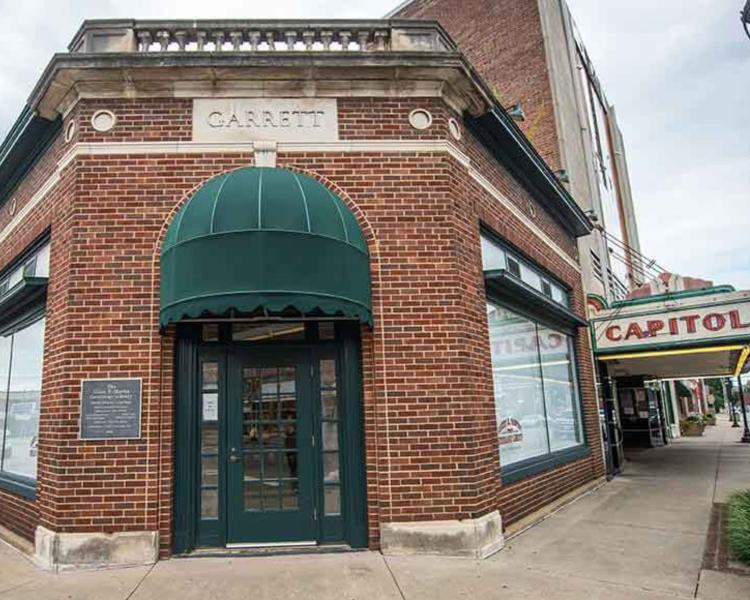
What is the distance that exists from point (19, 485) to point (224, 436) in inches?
121

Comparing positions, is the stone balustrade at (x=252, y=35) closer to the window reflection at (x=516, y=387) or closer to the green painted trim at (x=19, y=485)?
the window reflection at (x=516, y=387)

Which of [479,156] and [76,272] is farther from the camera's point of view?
[479,156]

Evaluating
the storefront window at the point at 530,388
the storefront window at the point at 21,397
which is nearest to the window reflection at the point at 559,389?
the storefront window at the point at 530,388

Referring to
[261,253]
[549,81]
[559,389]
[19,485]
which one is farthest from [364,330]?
[549,81]

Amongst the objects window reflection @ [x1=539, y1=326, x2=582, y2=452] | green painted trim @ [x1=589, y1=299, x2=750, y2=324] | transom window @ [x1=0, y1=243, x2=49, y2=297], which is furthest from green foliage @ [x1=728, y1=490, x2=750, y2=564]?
transom window @ [x1=0, y1=243, x2=49, y2=297]

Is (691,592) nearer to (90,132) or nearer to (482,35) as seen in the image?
(90,132)

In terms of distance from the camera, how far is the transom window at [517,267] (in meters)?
8.37

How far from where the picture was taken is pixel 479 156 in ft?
26.9

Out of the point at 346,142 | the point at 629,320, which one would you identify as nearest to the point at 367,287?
the point at 346,142

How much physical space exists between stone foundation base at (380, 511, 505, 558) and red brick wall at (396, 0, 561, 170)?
434 inches

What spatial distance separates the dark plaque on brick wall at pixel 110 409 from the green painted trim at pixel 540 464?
14.9ft

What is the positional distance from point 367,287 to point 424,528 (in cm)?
273

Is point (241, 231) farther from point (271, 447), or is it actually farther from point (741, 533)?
point (741, 533)

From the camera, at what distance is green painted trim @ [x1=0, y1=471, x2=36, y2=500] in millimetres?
6930
